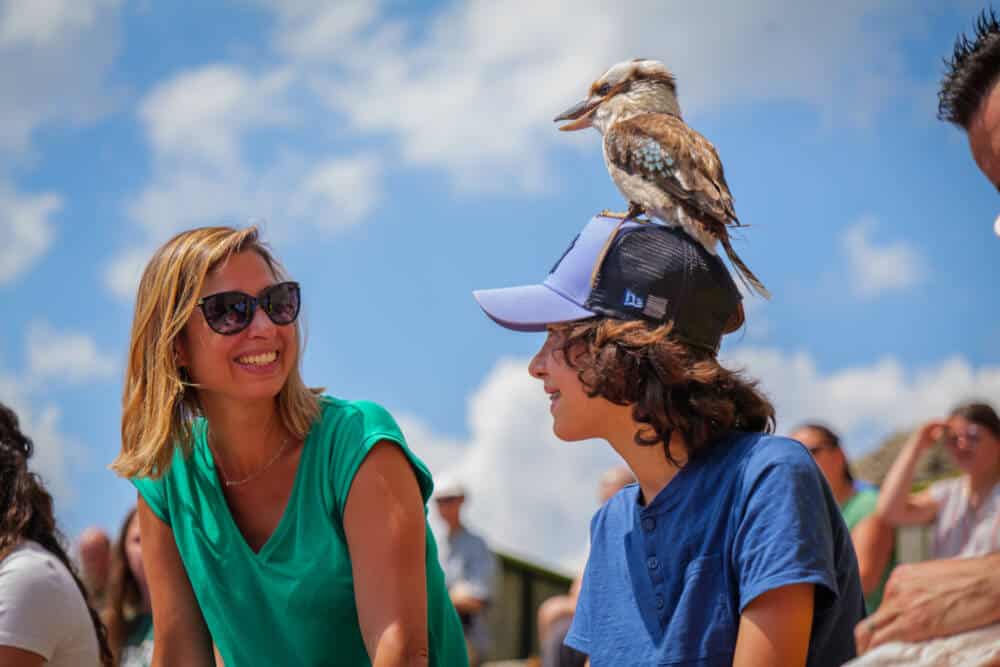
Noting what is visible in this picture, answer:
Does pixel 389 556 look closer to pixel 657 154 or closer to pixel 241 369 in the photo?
pixel 241 369

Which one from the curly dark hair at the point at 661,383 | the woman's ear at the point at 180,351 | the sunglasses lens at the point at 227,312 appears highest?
the sunglasses lens at the point at 227,312

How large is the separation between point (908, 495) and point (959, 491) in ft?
0.77

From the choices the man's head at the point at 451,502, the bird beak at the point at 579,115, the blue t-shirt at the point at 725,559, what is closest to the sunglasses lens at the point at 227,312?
the bird beak at the point at 579,115

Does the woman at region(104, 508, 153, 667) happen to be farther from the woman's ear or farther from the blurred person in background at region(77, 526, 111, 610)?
the woman's ear

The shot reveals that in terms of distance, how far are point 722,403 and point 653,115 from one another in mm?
907

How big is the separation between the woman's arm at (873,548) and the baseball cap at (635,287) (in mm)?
3593

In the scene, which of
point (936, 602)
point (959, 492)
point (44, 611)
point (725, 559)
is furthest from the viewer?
point (959, 492)

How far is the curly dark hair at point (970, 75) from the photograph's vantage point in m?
2.21

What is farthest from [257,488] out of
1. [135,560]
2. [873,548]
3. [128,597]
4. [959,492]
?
[959,492]

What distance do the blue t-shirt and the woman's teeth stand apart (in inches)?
44.4

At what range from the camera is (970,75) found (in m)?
2.23

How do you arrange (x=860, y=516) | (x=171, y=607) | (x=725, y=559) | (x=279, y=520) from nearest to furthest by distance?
(x=725, y=559) < (x=279, y=520) < (x=171, y=607) < (x=860, y=516)

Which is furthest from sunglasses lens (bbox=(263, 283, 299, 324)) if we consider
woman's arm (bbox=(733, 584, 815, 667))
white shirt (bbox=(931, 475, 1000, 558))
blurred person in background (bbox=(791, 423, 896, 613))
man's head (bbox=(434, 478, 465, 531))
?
man's head (bbox=(434, 478, 465, 531))

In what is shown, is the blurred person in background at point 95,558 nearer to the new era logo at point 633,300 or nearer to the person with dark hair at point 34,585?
the person with dark hair at point 34,585
